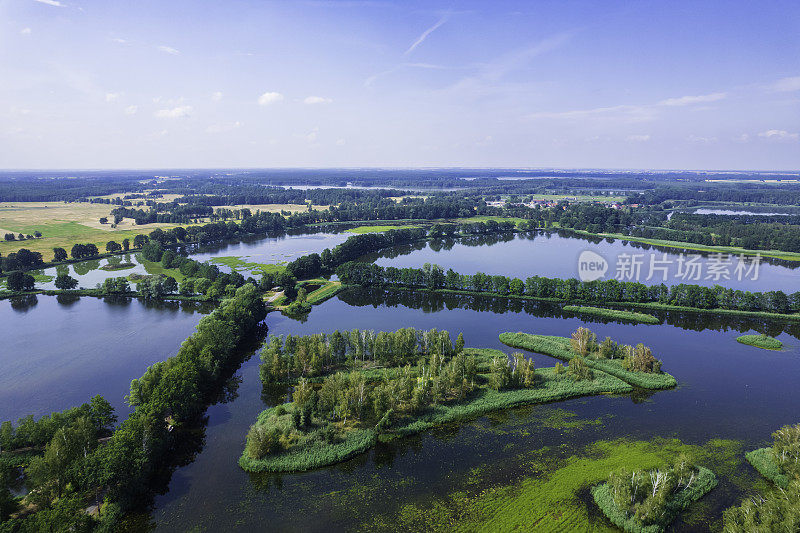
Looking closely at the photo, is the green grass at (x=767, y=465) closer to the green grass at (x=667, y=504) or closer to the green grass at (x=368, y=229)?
the green grass at (x=667, y=504)

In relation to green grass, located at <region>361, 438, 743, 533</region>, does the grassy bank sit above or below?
above

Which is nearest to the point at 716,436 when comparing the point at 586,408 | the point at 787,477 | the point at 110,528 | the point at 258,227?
the point at 787,477

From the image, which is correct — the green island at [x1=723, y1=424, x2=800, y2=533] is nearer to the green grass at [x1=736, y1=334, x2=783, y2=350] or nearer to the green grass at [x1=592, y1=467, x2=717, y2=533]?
the green grass at [x1=592, y1=467, x2=717, y2=533]

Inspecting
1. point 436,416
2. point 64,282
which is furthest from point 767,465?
point 64,282

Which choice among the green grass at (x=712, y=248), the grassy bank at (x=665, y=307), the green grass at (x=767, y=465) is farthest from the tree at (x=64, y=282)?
the green grass at (x=712, y=248)

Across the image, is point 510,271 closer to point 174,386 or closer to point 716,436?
point 716,436

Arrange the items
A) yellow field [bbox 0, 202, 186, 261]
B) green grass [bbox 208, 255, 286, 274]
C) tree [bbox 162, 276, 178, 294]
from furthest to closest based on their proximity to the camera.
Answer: yellow field [bbox 0, 202, 186, 261] < green grass [bbox 208, 255, 286, 274] < tree [bbox 162, 276, 178, 294]

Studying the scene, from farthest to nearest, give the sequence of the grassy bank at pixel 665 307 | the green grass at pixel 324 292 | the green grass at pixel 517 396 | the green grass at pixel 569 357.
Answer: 1. the green grass at pixel 324 292
2. the grassy bank at pixel 665 307
3. the green grass at pixel 569 357
4. the green grass at pixel 517 396

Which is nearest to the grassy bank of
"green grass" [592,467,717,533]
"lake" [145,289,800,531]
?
"lake" [145,289,800,531]
